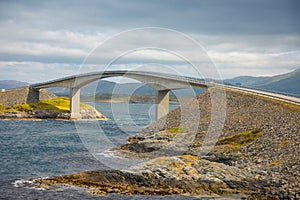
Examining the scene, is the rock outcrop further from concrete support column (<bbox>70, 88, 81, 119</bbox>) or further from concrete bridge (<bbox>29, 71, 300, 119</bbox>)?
concrete bridge (<bbox>29, 71, 300, 119</bbox>)

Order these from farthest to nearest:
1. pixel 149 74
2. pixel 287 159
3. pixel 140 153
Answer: pixel 149 74
pixel 140 153
pixel 287 159

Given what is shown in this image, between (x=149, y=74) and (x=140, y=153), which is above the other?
(x=149, y=74)

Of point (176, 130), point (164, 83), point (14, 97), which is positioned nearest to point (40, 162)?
point (176, 130)

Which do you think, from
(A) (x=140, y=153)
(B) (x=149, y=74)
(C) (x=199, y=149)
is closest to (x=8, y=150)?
(A) (x=140, y=153)

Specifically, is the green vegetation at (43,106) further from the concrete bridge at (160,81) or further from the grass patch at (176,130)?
the grass patch at (176,130)

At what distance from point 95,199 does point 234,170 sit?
37.8 feet

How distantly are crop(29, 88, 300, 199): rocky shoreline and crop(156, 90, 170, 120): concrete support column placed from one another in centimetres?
1690

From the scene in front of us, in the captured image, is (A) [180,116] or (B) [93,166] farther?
(A) [180,116]

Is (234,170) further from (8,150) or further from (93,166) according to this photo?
(8,150)

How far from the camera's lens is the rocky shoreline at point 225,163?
89.5 feet

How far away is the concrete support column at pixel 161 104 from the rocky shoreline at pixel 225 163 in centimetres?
1690

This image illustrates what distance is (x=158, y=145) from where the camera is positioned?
47.6 metres

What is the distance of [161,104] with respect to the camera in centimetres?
7319

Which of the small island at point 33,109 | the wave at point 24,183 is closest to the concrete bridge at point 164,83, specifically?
the small island at point 33,109
